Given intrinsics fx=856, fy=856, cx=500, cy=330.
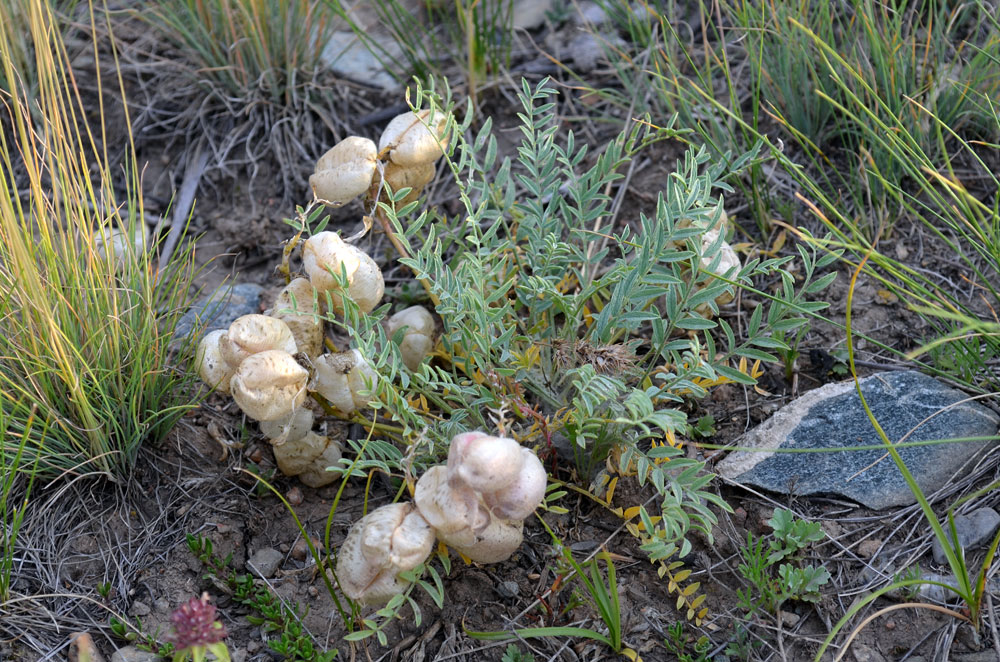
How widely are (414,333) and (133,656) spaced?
2.83 ft

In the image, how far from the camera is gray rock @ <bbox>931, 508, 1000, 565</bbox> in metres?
1.64

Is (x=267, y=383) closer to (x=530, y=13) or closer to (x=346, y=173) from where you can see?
(x=346, y=173)

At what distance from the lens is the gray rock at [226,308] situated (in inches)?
87.5

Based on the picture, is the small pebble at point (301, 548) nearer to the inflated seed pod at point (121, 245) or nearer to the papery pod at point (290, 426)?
the papery pod at point (290, 426)

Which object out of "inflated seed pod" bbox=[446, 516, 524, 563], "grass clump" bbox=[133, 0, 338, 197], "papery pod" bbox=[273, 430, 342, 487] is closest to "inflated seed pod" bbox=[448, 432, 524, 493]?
"inflated seed pod" bbox=[446, 516, 524, 563]

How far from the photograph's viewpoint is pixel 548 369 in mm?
1889

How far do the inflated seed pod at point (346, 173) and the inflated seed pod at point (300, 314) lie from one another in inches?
7.1

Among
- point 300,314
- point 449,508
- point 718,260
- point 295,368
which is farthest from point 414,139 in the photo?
point 449,508

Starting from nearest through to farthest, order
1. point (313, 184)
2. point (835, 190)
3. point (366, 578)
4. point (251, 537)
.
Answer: point (366, 578) → point (313, 184) → point (251, 537) → point (835, 190)

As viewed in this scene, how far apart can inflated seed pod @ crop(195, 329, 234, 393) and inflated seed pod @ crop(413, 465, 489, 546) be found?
473 mm

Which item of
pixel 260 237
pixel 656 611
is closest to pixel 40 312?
pixel 260 237

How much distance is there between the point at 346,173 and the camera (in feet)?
5.60

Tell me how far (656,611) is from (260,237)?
1587mm

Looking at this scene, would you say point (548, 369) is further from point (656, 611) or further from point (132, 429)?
point (132, 429)
